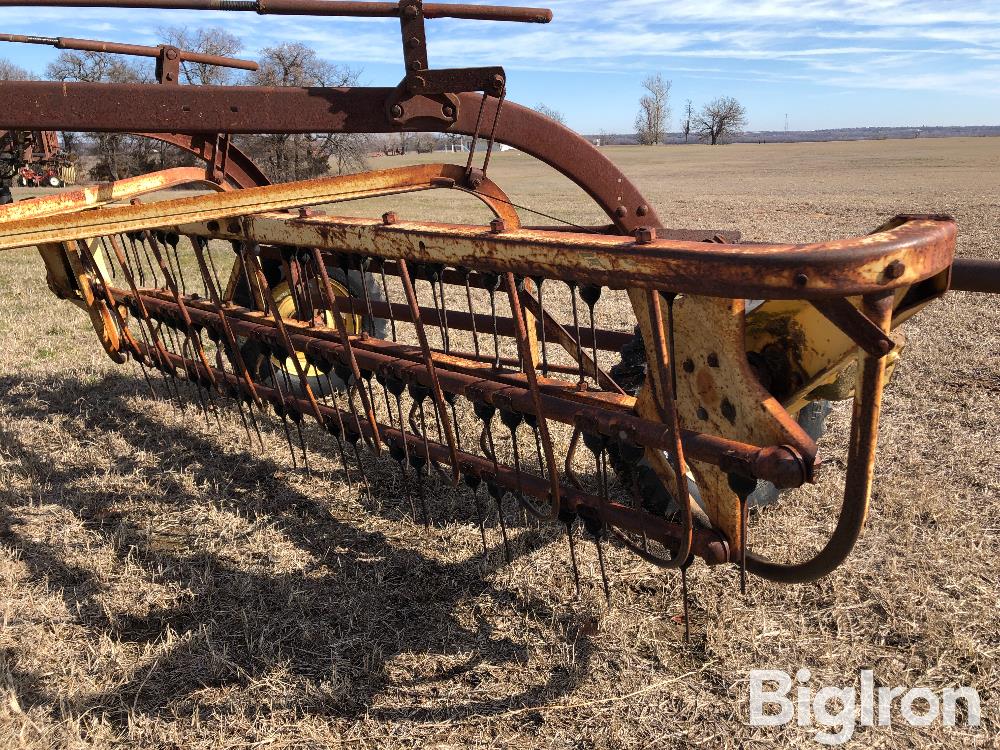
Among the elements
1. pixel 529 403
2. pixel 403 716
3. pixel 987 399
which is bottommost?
pixel 403 716

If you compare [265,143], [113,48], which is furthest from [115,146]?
[113,48]

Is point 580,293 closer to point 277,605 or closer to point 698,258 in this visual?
point 698,258

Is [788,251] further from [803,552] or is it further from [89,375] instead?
Answer: [89,375]

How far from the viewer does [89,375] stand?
16.3 ft

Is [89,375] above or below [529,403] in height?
below

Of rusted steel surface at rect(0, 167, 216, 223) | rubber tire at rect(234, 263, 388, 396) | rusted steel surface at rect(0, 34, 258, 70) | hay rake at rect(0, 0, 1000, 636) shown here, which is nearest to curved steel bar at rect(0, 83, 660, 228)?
hay rake at rect(0, 0, 1000, 636)

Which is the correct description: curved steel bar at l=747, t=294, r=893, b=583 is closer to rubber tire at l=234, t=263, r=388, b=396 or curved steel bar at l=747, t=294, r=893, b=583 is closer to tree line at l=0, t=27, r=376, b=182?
rubber tire at l=234, t=263, r=388, b=396

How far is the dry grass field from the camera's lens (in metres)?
2.12

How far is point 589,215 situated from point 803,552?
44.6 ft

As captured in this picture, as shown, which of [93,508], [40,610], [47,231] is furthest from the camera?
[93,508]

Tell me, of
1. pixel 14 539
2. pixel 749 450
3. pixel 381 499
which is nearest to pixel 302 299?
pixel 381 499

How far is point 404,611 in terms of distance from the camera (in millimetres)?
2566

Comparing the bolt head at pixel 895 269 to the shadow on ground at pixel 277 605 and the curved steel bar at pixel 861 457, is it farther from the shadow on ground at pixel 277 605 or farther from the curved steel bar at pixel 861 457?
the shadow on ground at pixel 277 605

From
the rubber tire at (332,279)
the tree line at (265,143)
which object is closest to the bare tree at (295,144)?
the tree line at (265,143)
